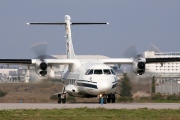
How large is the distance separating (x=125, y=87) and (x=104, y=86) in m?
9.34

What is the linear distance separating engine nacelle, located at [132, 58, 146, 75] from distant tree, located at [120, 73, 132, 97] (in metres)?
3.27

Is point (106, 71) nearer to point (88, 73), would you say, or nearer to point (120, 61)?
point (88, 73)

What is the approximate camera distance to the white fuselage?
129 ft

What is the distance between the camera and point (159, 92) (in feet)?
171

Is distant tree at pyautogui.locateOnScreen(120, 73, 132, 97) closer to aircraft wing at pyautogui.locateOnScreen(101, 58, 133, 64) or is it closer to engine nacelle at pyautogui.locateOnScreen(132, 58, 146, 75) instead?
aircraft wing at pyautogui.locateOnScreen(101, 58, 133, 64)

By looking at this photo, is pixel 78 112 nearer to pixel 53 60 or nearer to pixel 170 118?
pixel 170 118

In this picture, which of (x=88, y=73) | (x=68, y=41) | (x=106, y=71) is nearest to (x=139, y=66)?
(x=106, y=71)

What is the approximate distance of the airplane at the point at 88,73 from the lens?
130 ft

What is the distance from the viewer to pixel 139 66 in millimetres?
42531

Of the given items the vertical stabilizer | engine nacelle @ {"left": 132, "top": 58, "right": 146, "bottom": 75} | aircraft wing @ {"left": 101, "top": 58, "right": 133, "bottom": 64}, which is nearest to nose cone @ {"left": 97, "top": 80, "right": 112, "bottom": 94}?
engine nacelle @ {"left": 132, "top": 58, "right": 146, "bottom": 75}

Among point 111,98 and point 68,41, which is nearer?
point 111,98

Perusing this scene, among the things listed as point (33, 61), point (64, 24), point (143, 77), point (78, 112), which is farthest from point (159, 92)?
point (78, 112)

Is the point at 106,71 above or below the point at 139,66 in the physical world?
below

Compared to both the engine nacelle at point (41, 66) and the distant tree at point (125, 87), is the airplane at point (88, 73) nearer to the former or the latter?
the engine nacelle at point (41, 66)
